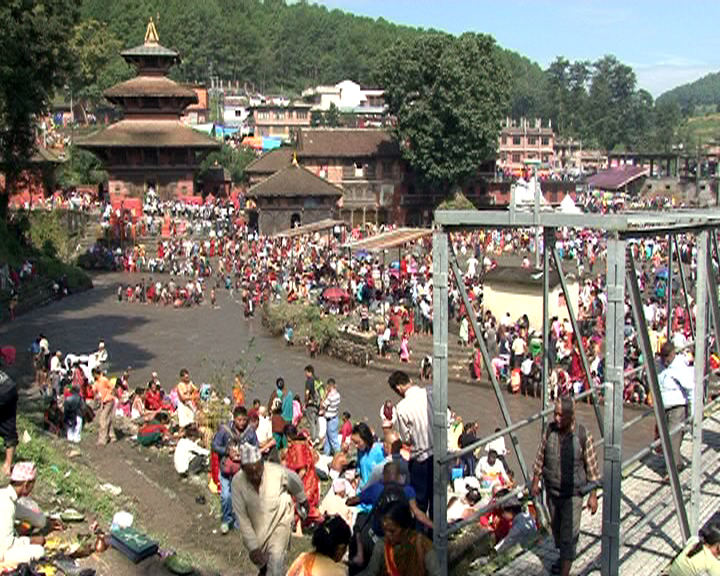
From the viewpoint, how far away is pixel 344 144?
57125 mm

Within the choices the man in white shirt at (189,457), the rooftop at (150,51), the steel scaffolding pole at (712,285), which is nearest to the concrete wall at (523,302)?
the man in white shirt at (189,457)

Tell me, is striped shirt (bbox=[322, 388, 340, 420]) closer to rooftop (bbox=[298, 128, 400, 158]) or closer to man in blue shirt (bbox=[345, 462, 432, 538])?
man in blue shirt (bbox=[345, 462, 432, 538])

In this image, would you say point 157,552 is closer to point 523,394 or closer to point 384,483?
point 384,483

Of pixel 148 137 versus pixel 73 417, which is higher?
pixel 148 137

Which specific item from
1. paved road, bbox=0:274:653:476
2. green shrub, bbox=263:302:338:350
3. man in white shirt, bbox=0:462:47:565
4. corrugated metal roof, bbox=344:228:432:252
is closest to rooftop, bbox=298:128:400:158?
paved road, bbox=0:274:653:476

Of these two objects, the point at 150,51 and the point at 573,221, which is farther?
the point at 150,51

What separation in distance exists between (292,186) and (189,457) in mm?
35126

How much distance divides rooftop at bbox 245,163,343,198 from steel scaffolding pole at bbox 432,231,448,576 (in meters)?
40.3

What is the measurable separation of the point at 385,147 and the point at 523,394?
39.7 meters

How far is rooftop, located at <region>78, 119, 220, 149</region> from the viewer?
162ft

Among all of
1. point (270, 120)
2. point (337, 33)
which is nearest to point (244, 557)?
point (270, 120)

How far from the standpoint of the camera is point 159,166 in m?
51.0

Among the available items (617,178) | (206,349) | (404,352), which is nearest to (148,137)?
(206,349)

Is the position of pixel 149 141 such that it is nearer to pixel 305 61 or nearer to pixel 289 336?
pixel 289 336
